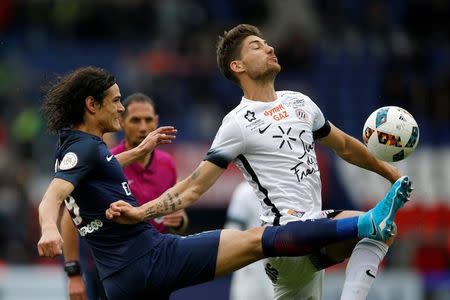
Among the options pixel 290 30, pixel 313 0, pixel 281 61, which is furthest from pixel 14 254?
pixel 313 0

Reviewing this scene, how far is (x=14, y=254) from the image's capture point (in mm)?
17141

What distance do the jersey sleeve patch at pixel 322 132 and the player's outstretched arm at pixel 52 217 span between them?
1.99 meters

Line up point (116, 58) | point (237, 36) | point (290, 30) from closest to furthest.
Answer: point (237, 36), point (116, 58), point (290, 30)

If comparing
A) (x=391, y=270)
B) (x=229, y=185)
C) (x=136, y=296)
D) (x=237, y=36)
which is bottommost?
(x=391, y=270)

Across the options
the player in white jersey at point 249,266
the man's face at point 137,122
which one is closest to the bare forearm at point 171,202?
the man's face at point 137,122

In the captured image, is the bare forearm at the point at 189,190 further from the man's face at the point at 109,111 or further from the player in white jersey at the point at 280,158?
the man's face at the point at 109,111

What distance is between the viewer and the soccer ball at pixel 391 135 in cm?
785

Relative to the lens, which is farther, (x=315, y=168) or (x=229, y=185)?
(x=229, y=185)

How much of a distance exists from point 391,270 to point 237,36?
30.4ft

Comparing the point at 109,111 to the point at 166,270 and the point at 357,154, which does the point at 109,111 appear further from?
the point at 357,154

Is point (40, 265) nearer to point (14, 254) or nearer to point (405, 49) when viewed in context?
point (14, 254)

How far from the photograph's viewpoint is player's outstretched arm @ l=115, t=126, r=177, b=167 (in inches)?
328

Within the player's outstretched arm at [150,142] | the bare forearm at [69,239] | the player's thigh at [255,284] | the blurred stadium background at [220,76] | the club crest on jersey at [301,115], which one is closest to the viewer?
the club crest on jersey at [301,115]

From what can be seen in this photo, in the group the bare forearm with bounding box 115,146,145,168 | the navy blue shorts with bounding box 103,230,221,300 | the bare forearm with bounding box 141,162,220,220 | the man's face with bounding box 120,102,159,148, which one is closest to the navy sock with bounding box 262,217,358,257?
the navy blue shorts with bounding box 103,230,221,300
